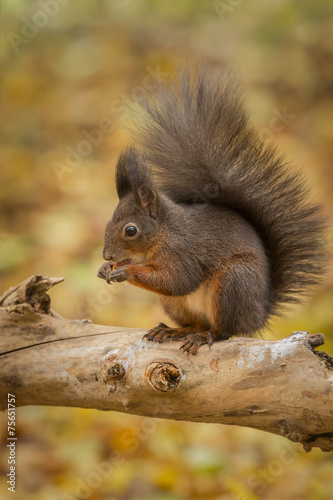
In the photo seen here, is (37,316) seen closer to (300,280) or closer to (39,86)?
(300,280)

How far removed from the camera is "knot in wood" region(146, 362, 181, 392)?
175 centimetres

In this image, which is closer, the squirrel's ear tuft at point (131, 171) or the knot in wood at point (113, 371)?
the knot in wood at point (113, 371)

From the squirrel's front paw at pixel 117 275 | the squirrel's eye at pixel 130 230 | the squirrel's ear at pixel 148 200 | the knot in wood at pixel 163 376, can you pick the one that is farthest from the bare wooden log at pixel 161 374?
the squirrel's ear at pixel 148 200

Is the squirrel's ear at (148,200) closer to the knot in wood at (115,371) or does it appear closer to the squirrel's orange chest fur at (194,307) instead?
the squirrel's orange chest fur at (194,307)

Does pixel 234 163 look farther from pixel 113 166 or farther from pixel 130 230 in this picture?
pixel 113 166

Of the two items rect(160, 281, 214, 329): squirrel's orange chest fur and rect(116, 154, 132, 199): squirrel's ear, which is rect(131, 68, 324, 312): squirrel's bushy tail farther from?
rect(160, 281, 214, 329): squirrel's orange chest fur

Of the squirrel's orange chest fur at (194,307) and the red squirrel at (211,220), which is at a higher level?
the red squirrel at (211,220)

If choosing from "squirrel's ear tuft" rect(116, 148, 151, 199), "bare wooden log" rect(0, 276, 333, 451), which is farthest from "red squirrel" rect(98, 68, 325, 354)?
"bare wooden log" rect(0, 276, 333, 451)

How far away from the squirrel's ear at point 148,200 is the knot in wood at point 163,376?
658 mm

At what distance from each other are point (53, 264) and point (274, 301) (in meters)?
2.14

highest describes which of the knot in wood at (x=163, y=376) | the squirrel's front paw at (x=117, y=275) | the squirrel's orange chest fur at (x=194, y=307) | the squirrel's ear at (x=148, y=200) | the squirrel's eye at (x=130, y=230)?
the squirrel's ear at (x=148, y=200)

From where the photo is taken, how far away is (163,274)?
211 cm

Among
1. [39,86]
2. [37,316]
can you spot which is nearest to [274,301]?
[37,316]

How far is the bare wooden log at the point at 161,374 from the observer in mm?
1651
